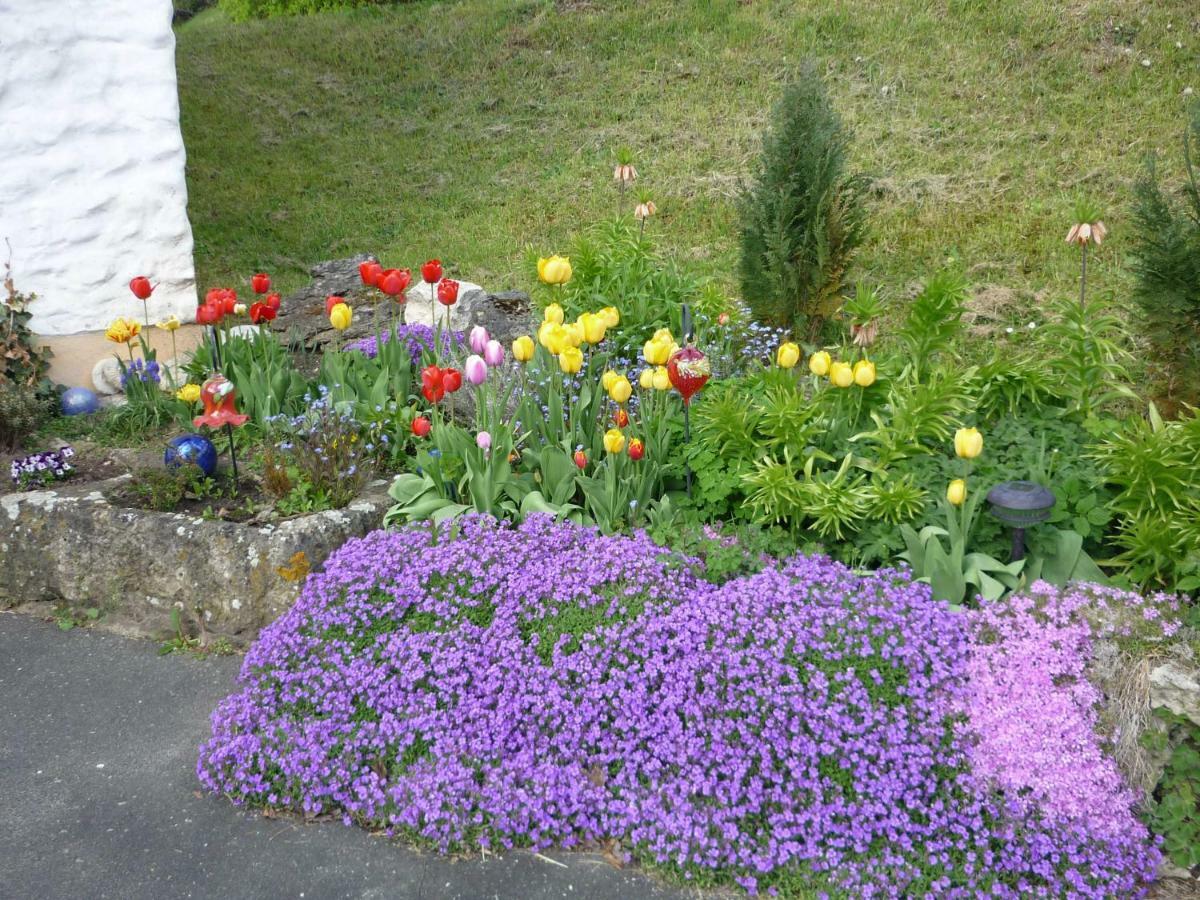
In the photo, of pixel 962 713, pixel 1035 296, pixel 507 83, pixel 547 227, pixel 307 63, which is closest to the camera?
pixel 962 713

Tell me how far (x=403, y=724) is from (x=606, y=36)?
1130cm

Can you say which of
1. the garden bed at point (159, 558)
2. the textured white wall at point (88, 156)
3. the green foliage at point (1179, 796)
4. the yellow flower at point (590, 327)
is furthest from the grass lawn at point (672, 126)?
the green foliage at point (1179, 796)

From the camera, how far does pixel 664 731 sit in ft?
10.4

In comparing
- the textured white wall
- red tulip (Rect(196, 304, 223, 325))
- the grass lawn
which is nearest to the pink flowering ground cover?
red tulip (Rect(196, 304, 223, 325))

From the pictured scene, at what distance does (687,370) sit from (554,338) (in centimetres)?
54

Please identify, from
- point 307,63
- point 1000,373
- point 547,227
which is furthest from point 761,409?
point 307,63

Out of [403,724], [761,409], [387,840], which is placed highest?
[761,409]

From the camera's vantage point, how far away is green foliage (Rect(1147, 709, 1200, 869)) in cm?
280

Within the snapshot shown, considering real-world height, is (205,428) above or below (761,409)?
below

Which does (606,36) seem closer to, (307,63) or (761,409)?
(307,63)

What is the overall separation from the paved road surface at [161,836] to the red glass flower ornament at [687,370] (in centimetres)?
172

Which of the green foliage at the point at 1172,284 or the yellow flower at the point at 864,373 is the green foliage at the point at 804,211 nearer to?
the green foliage at the point at 1172,284

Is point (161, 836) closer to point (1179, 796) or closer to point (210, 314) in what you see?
point (210, 314)

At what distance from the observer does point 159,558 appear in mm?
4285
